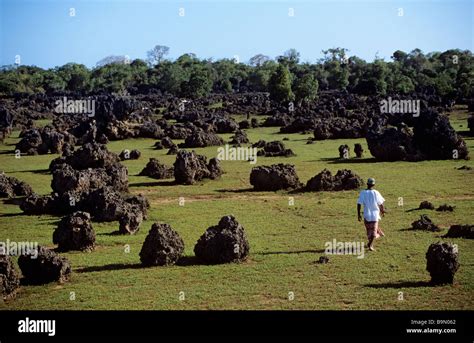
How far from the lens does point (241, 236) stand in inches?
838

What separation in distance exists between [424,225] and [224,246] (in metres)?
8.34

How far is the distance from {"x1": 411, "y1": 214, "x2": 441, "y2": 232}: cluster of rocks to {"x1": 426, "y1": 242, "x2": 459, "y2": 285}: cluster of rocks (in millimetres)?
6438

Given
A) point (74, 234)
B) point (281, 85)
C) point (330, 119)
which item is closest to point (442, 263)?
point (74, 234)

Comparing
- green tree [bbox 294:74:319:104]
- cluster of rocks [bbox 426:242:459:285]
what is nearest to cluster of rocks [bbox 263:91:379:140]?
green tree [bbox 294:74:319:104]

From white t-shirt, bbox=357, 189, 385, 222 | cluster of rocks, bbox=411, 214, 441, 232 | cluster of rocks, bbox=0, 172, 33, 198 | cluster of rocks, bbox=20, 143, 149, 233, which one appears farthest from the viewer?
cluster of rocks, bbox=0, 172, 33, 198

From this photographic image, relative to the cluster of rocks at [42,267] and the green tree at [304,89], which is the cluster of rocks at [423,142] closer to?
the cluster of rocks at [42,267]

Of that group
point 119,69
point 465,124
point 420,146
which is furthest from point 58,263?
point 119,69

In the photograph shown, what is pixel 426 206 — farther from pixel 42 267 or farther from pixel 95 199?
pixel 42 267

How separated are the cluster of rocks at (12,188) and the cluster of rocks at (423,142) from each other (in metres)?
23.7

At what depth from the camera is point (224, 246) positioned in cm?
2116

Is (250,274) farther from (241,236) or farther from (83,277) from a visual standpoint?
(83,277)

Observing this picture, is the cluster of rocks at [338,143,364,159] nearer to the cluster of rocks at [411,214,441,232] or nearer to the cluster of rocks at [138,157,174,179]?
the cluster of rocks at [138,157,174,179]

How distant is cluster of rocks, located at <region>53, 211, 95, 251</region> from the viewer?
23062 millimetres
